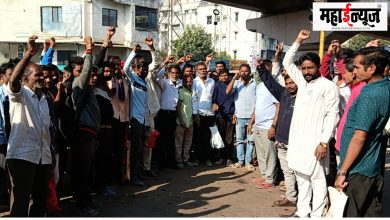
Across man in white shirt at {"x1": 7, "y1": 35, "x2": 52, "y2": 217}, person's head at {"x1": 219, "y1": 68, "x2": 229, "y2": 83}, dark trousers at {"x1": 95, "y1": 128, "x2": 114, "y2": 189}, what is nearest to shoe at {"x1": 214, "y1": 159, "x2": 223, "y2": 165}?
person's head at {"x1": 219, "y1": 68, "x2": 229, "y2": 83}

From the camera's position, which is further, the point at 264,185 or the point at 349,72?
the point at 264,185

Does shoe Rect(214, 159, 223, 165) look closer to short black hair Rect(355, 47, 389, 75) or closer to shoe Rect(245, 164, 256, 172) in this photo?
shoe Rect(245, 164, 256, 172)

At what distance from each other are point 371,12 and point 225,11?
48360 millimetres

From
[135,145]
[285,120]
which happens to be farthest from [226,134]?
[285,120]

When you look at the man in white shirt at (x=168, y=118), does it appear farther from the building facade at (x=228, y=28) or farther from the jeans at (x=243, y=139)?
the building facade at (x=228, y=28)

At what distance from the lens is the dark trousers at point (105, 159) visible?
560cm

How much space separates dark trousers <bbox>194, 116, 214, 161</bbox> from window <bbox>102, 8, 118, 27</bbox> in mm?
25401

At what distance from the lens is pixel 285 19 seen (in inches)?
513

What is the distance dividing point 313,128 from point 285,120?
3.47 ft

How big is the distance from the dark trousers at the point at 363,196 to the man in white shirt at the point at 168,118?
451 centimetres

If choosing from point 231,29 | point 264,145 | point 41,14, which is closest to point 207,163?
point 264,145

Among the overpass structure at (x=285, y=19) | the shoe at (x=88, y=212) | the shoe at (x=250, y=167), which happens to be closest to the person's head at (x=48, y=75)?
the shoe at (x=88, y=212)

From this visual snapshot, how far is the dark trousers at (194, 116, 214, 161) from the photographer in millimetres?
8078

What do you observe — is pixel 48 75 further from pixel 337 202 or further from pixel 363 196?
pixel 363 196
